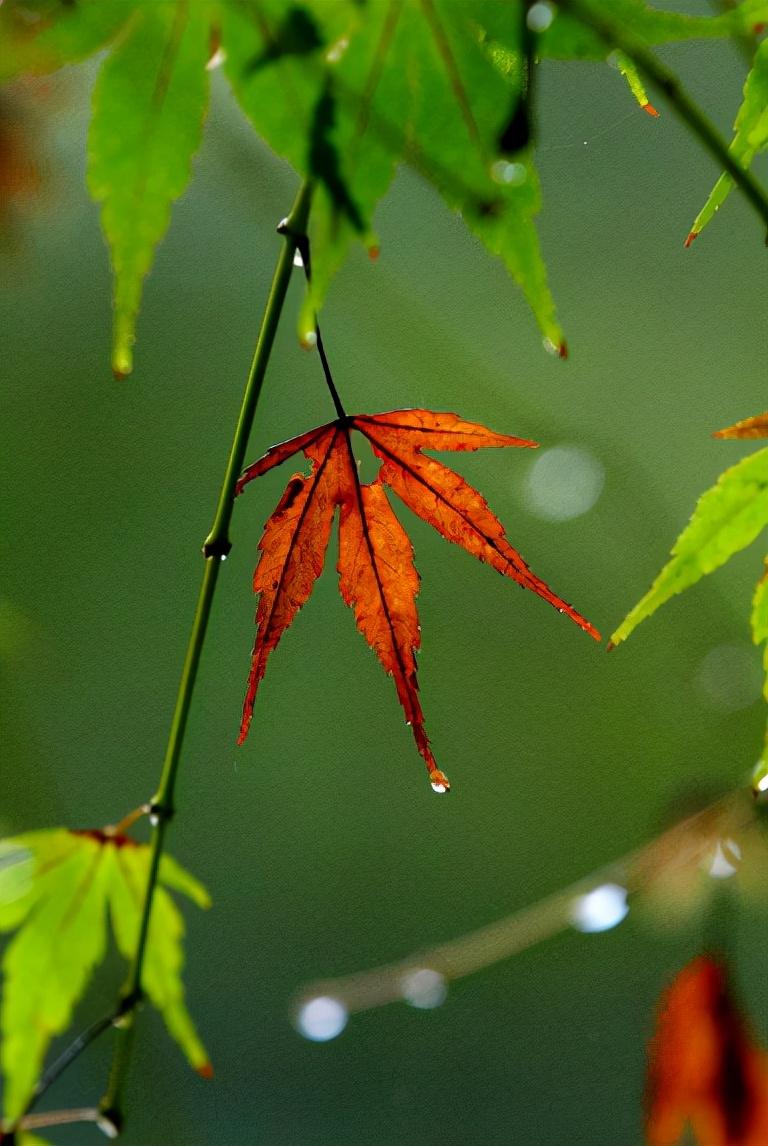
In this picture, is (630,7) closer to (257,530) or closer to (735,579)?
(257,530)

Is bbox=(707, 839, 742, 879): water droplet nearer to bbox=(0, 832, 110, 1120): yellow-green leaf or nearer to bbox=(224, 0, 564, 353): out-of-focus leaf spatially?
bbox=(0, 832, 110, 1120): yellow-green leaf

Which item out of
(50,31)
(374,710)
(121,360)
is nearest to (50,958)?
(121,360)

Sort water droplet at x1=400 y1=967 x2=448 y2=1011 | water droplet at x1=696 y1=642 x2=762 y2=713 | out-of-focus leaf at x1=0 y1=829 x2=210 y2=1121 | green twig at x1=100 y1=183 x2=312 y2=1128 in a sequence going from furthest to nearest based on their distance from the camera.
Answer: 1. water droplet at x1=696 y1=642 x2=762 y2=713
2. water droplet at x1=400 y1=967 x2=448 y2=1011
3. out-of-focus leaf at x1=0 y1=829 x2=210 y2=1121
4. green twig at x1=100 y1=183 x2=312 y2=1128

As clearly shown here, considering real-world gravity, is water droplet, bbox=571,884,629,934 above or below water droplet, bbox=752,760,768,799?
above

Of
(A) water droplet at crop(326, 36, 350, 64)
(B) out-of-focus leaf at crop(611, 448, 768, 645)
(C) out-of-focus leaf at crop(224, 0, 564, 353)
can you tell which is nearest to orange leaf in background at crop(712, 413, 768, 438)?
(B) out-of-focus leaf at crop(611, 448, 768, 645)

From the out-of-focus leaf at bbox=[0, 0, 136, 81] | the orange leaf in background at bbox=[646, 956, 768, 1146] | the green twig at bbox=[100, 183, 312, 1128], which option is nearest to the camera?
the out-of-focus leaf at bbox=[0, 0, 136, 81]

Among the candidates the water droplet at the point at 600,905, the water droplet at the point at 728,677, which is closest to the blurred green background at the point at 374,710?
the water droplet at the point at 728,677

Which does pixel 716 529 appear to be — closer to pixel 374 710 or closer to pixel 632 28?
pixel 632 28

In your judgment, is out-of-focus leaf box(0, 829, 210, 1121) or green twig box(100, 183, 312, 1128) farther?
out-of-focus leaf box(0, 829, 210, 1121)
